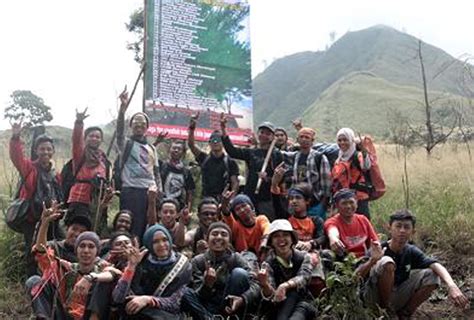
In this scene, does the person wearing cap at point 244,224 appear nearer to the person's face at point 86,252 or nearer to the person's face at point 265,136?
the person's face at point 265,136

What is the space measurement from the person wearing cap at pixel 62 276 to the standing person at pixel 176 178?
2041mm

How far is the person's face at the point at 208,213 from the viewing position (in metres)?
6.06

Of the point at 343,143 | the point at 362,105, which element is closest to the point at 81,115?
the point at 343,143

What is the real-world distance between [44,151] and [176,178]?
1.70 metres

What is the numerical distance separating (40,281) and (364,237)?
10.2 feet

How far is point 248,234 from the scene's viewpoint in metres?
6.05

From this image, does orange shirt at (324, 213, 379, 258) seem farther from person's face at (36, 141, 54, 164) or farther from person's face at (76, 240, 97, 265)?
person's face at (36, 141, 54, 164)

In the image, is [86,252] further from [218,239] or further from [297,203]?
[297,203]

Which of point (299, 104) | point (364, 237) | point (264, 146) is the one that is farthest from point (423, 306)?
point (299, 104)

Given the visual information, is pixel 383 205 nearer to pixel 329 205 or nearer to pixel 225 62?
pixel 329 205

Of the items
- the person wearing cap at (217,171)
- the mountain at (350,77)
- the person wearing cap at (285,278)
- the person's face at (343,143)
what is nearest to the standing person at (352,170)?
the person's face at (343,143)

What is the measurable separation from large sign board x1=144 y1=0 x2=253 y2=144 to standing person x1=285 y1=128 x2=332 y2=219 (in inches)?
99.2

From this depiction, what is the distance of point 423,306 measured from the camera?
6098 millimetres

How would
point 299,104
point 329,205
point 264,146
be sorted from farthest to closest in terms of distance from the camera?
point 299,104, point 264,146, point 329,205
